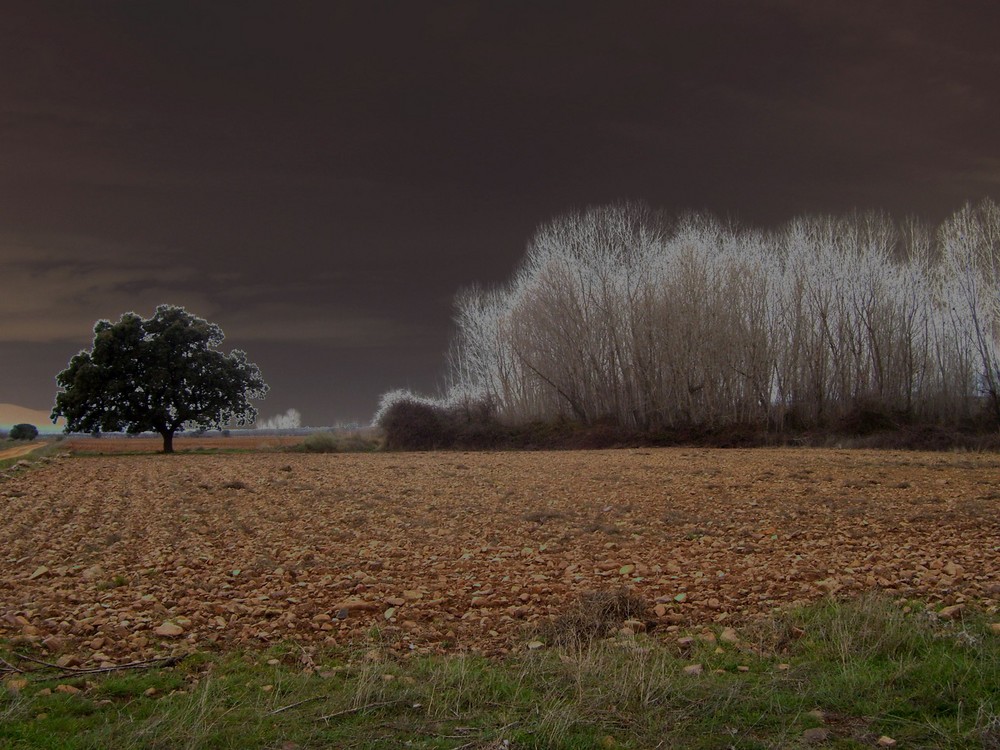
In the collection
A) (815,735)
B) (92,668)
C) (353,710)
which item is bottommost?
(815,735)

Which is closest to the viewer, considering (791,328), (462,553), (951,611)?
(951,611)

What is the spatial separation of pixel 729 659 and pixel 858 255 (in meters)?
33.5

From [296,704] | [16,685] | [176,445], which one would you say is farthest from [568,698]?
[176,445]

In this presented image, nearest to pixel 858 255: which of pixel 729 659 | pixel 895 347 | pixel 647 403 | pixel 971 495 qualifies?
pixel 895 347

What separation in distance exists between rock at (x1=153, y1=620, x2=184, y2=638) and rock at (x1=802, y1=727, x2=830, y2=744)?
474 cm

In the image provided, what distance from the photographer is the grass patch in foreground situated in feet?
13.6

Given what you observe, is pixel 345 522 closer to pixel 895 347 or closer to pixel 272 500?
pixel 272 500

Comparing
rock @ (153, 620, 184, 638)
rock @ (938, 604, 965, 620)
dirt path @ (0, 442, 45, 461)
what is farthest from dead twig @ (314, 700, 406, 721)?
dirt path @ (0, 442, 45, 461)

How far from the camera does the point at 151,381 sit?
3788cm

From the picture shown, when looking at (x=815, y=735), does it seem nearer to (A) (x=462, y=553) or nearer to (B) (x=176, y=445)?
(A) (x=462, y=553)

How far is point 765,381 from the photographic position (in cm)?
3322

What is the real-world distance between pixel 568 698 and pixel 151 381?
3799 cm

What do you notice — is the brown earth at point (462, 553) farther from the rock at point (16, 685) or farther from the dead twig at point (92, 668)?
the rock at point (16, 685)

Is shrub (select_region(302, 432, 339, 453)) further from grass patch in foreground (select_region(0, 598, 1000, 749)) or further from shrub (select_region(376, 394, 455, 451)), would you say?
grass patch in foreground (select_region(0, 598, 1000, 749))
